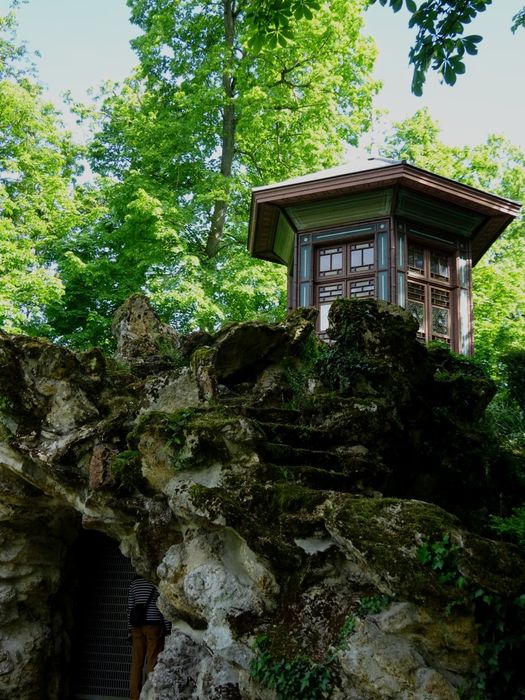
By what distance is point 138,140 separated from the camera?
70.2 feet

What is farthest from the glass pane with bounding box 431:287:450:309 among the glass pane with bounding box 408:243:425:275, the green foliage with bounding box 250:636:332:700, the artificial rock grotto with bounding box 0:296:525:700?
the green foliage with bounding box 250:636:332:700

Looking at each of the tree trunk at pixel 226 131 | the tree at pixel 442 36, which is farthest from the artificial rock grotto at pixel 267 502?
the tree trunk at pixel 226 131

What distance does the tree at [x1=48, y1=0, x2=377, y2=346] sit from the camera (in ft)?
64.1

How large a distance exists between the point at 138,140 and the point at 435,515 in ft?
57.8

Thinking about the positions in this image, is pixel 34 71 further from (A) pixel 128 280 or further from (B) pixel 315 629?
(B) pixel 315 629

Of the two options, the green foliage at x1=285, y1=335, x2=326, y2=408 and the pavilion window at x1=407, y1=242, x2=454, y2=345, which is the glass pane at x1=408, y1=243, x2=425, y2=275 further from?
the green foliage at x1=285, y1=335, x2=326, y2=408

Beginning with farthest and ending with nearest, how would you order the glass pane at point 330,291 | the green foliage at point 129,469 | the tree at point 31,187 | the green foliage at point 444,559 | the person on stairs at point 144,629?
the tree at point 31,187 → the glass pane at point 330,291 → the person on stairs at point 144,629 → the green foliage at point 129,469 → the green foliage at point 444,559

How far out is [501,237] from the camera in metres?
24.5

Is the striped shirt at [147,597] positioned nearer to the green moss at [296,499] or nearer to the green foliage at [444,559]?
the green moss at [296,499]

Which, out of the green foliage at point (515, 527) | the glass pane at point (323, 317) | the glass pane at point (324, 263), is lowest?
the green foliage at point (515, 527)

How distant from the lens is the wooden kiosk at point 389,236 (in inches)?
500

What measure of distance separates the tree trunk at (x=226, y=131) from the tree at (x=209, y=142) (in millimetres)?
33

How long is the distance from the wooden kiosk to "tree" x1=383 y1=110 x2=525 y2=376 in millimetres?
3610

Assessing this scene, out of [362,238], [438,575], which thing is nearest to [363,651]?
[438,575]
